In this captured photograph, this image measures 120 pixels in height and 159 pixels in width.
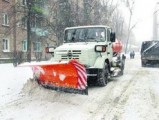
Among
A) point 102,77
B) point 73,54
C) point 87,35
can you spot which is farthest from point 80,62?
point 87,35

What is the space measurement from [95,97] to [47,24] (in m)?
15.6

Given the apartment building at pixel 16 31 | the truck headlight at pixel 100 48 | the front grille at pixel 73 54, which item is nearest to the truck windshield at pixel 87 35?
the truck headlight at pixel 100 48

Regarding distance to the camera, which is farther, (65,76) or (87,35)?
(87,35)

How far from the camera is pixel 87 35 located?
11.7 meters

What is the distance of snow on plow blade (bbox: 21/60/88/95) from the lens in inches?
321

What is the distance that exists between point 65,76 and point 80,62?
1.85 meters

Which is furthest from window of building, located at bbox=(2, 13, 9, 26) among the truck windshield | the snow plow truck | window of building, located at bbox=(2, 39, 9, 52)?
the truck windshield

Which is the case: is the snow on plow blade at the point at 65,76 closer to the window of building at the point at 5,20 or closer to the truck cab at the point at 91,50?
the truck cab at the point at 91,50

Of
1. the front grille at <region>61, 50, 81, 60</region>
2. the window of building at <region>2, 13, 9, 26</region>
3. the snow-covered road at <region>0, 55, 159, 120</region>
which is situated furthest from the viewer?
the window of building at <region>2, 13, 9, 26</region>

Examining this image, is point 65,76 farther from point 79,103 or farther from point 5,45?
point 5,45

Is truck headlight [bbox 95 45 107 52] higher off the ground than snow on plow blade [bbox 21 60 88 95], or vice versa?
truck headlight [bbox 95 45 107 52]

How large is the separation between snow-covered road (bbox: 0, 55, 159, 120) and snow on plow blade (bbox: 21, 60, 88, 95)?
0.32 metres

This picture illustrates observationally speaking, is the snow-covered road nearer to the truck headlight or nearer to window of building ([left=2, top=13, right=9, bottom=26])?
the truck headlight

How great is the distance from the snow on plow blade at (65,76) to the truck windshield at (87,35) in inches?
118
